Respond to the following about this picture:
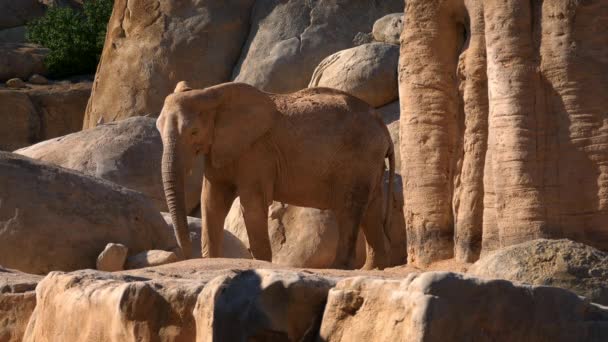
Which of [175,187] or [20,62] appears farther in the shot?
[20,62]

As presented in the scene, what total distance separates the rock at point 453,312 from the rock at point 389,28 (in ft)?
45.9

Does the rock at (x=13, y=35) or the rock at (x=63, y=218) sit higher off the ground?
the rock at (x=13, y=35)

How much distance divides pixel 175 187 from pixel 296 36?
8.84m

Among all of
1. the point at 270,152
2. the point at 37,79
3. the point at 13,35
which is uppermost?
the point at 13,35

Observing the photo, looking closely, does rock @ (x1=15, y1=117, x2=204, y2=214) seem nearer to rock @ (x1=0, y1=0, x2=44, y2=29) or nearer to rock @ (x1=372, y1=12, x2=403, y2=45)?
rock @ (x1=372, y1=12, x2=403, y2=45)

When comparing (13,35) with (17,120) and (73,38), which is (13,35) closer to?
(73,38)

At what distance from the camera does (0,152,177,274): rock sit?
10.5 metres

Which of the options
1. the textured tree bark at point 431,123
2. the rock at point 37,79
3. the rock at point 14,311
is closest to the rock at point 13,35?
the rock at point 37,79

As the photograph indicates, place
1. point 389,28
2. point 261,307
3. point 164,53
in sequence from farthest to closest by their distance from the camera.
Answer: point 164,53
point 389,28
point 261,307

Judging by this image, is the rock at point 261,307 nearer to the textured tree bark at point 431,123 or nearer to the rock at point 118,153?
the textured tree bark at point 431,123

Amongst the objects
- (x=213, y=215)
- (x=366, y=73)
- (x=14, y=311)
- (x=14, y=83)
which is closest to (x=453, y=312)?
(x=14, y=311)

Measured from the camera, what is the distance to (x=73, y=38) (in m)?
25.8

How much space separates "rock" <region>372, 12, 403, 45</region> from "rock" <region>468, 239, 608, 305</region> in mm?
11800

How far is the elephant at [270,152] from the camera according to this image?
12.6 metres
